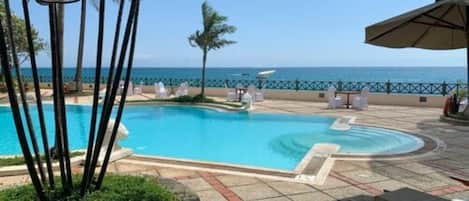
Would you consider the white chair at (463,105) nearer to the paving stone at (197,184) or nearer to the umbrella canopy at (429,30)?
the umbrella canopy at (429,30)

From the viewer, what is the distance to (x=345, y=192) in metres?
4.46

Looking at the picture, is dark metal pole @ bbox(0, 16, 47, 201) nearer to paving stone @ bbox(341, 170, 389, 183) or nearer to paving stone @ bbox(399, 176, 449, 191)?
paving stone @ bbox(341, 170, 389, 183)

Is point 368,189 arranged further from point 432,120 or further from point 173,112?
point 173,112

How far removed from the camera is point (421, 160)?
242 inches

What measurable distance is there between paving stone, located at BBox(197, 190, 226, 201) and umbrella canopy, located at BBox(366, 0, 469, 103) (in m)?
2.94

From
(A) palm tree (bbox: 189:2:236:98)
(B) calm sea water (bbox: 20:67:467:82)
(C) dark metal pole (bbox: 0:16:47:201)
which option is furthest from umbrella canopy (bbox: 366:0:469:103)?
(B) calm sea water (bbox: 20:67:467:82)

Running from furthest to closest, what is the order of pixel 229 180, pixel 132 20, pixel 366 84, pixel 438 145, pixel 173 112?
pixel 366 84 → pixel 173 112 → pixel 438 145 → pixel 229 180 → pixel 132 20

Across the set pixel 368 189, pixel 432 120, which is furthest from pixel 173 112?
pixel 368 189

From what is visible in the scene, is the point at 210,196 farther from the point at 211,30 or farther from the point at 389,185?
the point at 211,30

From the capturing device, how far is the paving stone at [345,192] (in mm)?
4352

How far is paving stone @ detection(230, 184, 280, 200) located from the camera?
4318mm

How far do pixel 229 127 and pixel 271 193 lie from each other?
7192mm

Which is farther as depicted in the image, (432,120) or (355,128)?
(432,120)

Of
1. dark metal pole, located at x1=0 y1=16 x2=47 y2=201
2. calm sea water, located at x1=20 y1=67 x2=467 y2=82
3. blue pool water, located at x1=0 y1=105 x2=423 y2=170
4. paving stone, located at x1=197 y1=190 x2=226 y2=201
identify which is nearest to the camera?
dark metal pole, located at x1=0 y1=16 x2=47 y2=201
